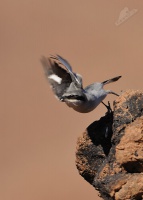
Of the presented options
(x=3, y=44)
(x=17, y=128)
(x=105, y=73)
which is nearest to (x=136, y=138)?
(x=17, y=128)

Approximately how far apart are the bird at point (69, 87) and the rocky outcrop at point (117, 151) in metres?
0.25

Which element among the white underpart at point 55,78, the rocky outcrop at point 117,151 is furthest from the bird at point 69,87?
the rocky outcrop at point 117,151

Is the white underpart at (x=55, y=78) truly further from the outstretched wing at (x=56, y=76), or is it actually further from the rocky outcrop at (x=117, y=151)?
the rocky outcrop at (x=117, y=151)

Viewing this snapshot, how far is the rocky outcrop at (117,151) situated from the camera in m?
5.16

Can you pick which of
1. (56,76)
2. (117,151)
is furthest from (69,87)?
(117,151)

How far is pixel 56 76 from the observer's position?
5.71m

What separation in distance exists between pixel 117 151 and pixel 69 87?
0.81m

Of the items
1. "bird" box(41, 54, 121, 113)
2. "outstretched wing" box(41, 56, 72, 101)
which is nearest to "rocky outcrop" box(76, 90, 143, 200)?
"bird" box(41, 54, 121, 113)

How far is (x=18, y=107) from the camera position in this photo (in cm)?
1482

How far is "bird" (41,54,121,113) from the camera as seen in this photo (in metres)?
5.38

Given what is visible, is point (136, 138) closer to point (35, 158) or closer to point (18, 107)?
point (35, 158)

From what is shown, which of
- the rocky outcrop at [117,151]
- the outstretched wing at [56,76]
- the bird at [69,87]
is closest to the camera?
the rocky outcrop at [117,151]

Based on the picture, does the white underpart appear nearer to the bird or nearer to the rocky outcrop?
the bird

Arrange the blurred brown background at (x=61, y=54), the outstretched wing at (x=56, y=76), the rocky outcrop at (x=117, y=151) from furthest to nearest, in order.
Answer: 1. the blurred brown background at (x=61, y=54)
2. the outstretched wing at (x=56, y=76)
3. the rocky outcrop at (x=117, y=151)
